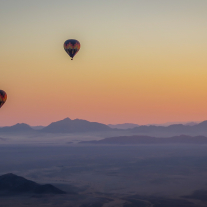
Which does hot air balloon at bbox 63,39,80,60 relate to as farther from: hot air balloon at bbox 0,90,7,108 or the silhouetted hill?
the silhouetted hill

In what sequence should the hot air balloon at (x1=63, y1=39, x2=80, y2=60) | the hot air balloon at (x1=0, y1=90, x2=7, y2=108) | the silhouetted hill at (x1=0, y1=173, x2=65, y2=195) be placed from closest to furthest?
the hot air balloon at (x1=0, y1=90, x2=7, y2=108) → the hot air balloon at (x1=63, y1=39, x2=80, y2=60) → the silhouetted hill at (x1=0, y1=173, x2=65, y2=195)

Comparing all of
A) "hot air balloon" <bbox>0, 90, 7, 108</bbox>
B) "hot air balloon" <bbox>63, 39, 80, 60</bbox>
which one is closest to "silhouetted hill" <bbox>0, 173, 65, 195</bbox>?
"hot air balloon" <bbox>0, 90, 7, 108</bbox>

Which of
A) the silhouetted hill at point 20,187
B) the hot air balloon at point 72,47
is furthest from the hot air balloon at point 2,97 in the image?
the silhouetted hill at point 20,187

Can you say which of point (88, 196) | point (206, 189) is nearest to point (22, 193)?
point (88, 196)

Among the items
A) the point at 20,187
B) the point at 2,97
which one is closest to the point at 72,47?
the point at 2,97

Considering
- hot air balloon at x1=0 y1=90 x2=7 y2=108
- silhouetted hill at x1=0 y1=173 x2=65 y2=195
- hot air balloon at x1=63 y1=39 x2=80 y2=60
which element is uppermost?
hot air balloon at x1=63 y1=39 x2=80 y2=60

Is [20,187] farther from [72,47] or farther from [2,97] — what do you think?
[72,47]

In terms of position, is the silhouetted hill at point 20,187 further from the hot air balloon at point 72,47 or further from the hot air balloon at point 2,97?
the hot air balloon at point 72,47

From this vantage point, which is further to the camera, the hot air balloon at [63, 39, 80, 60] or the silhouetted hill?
the silhouetted hill
